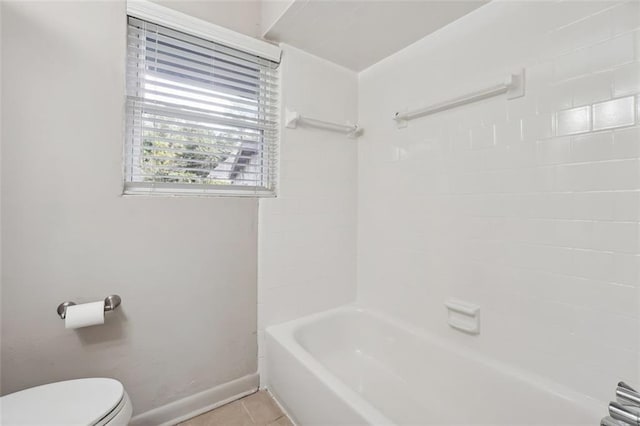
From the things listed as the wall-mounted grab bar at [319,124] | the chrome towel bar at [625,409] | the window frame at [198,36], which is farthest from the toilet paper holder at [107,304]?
the chrome towel bar at [625,409]

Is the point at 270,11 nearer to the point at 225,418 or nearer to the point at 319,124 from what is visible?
the point at 319,124

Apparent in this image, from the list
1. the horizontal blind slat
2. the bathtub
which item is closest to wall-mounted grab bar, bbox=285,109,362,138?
the horizontal blind slat

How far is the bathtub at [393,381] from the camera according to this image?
3.78 feet

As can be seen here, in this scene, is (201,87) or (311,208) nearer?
(201,87)

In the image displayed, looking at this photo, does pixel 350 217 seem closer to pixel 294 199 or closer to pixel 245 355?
pixel 294 199

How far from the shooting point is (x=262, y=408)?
1604 mm

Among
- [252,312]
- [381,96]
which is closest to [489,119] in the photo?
[381,96]

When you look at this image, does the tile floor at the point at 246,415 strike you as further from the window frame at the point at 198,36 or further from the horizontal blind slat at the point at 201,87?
the horizontal blind slat at the point at 201,87

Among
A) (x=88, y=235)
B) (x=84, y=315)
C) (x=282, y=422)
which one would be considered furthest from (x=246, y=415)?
(x=88, y=235)

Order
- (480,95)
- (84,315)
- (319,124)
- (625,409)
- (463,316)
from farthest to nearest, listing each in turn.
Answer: (319,124)
(463,316)
(480,95)
(84,315)
(625,409)

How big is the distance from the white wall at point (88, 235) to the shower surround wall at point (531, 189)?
1.21 meters

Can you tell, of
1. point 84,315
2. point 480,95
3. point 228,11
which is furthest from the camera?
point 228,11

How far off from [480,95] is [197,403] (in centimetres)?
214

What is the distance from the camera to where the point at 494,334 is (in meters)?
1.40
